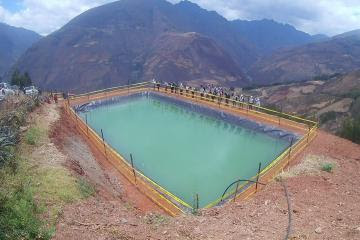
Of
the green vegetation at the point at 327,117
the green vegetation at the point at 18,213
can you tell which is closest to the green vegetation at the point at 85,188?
the green vegetation at the point at 18,213

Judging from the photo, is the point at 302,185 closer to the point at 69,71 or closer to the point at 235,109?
the point at 235,109

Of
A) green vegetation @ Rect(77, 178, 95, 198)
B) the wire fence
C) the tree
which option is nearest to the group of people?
the wire fence

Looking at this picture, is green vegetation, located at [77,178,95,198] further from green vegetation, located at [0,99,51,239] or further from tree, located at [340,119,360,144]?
tree, located at [340,119,360,144]

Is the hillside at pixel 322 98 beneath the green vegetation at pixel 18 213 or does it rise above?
beneath

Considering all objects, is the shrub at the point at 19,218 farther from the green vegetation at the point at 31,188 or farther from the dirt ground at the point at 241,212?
the dirt ground at the point at 241,212

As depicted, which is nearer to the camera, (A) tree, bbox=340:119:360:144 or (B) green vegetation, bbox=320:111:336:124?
(A) tree, bbox=340:119:360:144

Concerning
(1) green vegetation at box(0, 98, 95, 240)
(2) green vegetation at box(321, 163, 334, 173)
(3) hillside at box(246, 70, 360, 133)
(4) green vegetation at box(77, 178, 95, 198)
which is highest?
(1) green vegetation at box(0, 98, 95, 240)

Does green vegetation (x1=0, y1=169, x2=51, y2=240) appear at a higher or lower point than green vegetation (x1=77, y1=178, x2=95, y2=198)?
higher

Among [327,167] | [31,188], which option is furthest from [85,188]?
[327,167]
